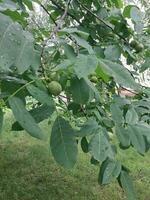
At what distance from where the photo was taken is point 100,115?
1.96 m

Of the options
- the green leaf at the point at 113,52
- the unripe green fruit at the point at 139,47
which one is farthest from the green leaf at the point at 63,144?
the unripe green fruit at the point at 139,47

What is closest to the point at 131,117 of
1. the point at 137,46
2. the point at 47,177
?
the point at 137,46

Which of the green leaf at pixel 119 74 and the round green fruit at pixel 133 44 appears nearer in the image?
the green leaf at pixel 119 74

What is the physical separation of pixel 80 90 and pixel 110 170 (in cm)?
46

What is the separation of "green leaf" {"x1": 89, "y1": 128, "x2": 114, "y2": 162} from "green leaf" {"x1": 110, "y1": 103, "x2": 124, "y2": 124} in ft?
0.62

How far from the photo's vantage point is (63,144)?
1.43 meters

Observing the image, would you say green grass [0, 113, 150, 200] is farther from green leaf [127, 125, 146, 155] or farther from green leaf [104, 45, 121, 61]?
green leaf [127, 125, 146, 155]

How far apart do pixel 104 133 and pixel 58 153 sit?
0.27 meters

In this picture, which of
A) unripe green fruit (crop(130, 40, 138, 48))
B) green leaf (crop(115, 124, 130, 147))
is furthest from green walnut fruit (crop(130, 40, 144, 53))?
green leaf (crop(115, 124, 130, 147))

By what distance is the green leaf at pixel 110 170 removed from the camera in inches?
70.2

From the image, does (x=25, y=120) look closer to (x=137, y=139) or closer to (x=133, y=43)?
(x=137, y=139)

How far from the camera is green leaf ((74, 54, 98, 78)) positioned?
131 centimetres

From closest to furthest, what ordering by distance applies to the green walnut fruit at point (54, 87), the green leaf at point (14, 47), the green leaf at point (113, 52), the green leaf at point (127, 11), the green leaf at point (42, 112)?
1. the green leaf at point (14, 47)
2. the green walnut fruit at point (54, 87)
3. the green leaf at point (42, 112)
4. the green leaf at point (113, 52)
5. the green leaf at point (127, 11)

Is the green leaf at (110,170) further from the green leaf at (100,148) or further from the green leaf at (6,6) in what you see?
the green leaf at (6,6)
